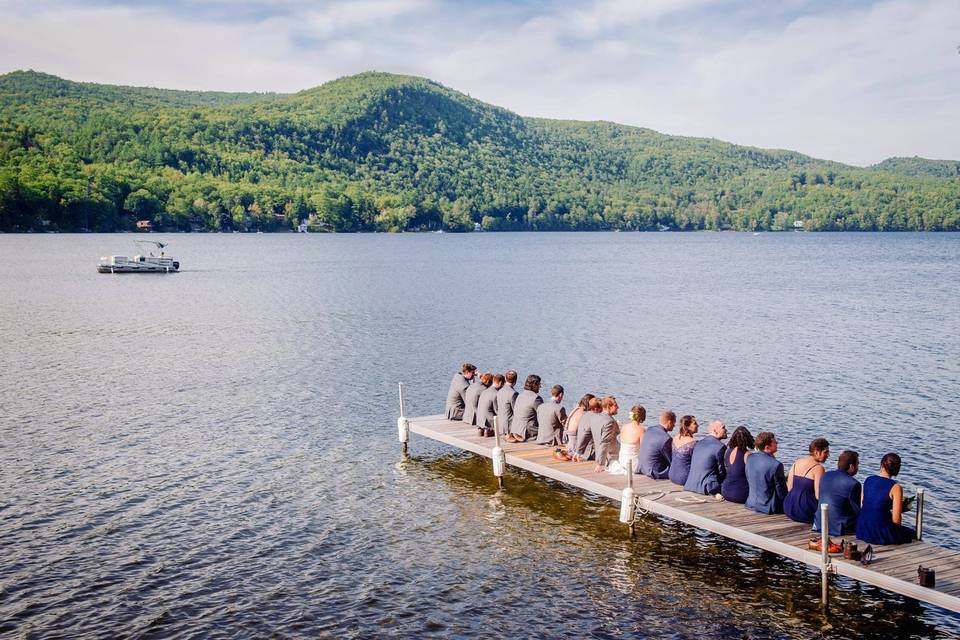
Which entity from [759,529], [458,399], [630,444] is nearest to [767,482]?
[759,529]

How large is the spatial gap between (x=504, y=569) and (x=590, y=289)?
240 ft

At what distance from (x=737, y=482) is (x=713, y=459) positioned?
Result: 701 mm

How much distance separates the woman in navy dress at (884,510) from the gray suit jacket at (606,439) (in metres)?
6.12

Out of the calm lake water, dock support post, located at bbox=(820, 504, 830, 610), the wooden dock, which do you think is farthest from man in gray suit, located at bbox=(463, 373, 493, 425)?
dock support post, located at bbox=(820, 504, 830, 610)

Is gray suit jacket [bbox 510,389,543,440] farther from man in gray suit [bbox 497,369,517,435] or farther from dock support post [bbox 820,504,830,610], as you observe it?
dock support post [bbox 820,504,830,610]

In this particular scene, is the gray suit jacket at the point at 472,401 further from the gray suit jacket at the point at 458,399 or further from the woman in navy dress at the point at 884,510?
the woman in navy dress at the point at 884,510

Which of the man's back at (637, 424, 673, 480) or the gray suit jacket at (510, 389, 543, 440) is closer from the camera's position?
the man's back at (637, 424, 673, 480)

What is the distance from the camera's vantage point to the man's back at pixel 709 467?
17594mm

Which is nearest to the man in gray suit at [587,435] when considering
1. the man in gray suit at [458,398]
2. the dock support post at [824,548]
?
the man in gray suit at [458,398]

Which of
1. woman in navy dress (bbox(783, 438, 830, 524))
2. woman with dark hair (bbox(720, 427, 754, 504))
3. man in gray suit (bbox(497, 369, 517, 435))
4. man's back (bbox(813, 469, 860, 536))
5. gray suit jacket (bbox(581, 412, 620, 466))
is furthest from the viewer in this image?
man in gray suit (bbox(497, 369, 517, 435))

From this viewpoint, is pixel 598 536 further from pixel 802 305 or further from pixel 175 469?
pixel 802 305

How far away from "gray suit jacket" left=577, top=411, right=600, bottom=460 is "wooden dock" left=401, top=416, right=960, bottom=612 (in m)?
0.35

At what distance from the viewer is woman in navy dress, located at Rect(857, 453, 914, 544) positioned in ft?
48.6

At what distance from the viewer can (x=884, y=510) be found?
48.6 feet
